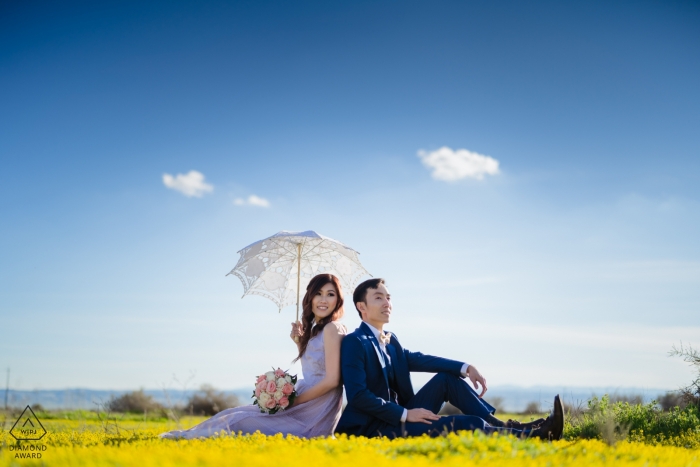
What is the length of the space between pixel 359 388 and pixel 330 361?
0.81m

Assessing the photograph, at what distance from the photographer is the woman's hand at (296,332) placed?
30.1 ft

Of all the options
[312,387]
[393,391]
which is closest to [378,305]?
[393,391]

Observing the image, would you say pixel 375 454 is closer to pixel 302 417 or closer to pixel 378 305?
pixel 378 305

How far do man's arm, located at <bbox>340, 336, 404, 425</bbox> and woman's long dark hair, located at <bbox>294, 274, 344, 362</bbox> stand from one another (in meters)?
1.00

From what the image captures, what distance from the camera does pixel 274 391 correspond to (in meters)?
8.33

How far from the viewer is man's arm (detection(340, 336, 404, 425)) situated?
751cm

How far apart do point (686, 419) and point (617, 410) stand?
1.38 m

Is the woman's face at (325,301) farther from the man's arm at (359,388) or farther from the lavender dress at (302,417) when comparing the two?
the man's arm at (359,388)

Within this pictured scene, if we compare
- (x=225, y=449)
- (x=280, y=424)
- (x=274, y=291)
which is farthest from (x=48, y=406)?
(x=225, y=449)

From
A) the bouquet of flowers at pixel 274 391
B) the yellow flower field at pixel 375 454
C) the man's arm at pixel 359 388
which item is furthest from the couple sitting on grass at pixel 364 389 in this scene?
the yellow flower field at pixel 375 454

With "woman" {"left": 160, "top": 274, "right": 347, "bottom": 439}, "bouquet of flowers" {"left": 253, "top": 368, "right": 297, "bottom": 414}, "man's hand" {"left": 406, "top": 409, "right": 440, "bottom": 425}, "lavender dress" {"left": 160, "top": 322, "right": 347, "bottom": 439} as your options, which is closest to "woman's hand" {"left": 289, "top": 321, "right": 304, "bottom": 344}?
"woman" {"left": 160, "top": 274, "right": 347, "bottom": 439}

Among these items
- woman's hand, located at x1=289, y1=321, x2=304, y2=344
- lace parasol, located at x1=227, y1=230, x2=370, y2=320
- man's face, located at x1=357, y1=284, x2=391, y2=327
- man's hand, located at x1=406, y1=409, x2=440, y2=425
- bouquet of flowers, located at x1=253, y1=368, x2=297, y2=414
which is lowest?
man's hand, located at x1=406, y1=409, x2=440, y2=425

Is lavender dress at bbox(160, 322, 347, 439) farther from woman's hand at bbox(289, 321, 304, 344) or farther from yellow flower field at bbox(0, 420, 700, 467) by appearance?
yellow flower field at bbox(0, 420, 700, 467)

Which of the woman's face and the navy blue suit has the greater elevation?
the woman's face
